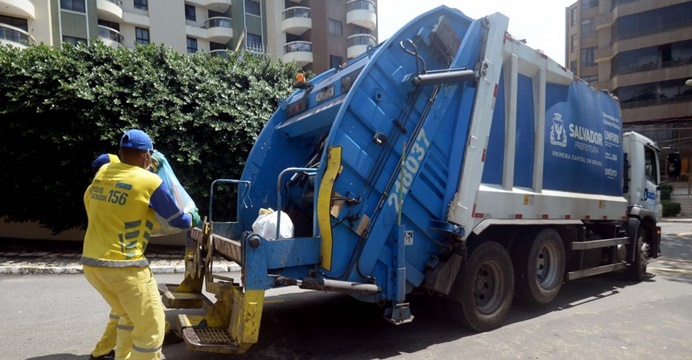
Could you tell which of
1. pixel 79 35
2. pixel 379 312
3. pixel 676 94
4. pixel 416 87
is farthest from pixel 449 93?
pixel 676 94

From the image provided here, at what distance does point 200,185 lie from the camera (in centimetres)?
839

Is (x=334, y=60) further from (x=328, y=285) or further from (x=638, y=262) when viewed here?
(x=328, y=285)

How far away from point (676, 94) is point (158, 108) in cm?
3564

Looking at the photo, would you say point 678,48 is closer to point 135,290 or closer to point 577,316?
point 577,316

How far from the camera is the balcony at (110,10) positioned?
23.8 m

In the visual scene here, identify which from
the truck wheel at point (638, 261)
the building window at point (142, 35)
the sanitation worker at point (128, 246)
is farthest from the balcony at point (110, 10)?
the truck wheel at point (638, 261)

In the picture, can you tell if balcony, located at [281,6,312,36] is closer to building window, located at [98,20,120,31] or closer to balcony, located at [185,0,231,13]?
balcony, located at [185,0,231,13]

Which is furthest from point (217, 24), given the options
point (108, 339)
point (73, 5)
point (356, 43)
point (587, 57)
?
point (587, 57)

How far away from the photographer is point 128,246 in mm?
2758

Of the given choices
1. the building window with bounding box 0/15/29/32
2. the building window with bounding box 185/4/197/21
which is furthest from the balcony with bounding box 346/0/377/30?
the building window with bounding box 0/15/29/32

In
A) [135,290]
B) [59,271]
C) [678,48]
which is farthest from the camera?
[678,48]

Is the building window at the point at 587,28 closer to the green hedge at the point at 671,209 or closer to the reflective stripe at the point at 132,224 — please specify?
the green hedge at the point at 671,209

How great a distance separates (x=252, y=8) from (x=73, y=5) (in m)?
10.8

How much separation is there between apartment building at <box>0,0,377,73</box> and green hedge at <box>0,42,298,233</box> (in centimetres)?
1592
